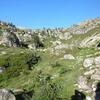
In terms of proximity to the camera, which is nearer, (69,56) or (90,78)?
(90,78)

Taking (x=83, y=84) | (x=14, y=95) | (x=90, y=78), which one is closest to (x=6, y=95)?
(x=14, y=95)

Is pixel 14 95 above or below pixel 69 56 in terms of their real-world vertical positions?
below

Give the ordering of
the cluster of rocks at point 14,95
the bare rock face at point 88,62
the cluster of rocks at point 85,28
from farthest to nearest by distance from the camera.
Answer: the cluster of rocks at point 85,28 → the bare rock face at point 88,62 → the cluster of rocks at point 14,95

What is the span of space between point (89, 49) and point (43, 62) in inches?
466

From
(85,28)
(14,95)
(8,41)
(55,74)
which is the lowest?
(14,95)

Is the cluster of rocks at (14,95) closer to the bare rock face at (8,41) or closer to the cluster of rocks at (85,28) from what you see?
the bare rock face at (8,41)

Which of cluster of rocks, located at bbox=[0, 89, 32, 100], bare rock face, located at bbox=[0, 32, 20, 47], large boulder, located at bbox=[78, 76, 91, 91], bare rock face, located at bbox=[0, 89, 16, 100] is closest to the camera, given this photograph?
bare rock face, located at bbox=[0, 89, 16, 100]

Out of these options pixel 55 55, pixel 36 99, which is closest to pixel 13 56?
pixel 55 55

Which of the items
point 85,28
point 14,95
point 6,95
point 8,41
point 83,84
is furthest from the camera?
point 85,28

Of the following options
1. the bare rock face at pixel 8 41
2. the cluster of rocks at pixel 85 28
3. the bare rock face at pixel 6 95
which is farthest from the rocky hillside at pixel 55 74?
the bare rock face at pixel 8 41

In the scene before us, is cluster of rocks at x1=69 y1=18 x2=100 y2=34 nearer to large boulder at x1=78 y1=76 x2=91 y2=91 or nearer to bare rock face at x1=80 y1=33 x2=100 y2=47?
bare rock face at x1=80 y1=33 x2=100 y2=47

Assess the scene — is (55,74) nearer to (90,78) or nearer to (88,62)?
(88,62)

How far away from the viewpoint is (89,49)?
223ft

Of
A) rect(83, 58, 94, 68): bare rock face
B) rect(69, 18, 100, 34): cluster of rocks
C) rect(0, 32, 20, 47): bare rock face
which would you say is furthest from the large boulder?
rect(0, 32, 20, 47): bare rock face
